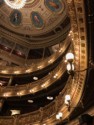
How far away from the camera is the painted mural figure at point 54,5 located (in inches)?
1070

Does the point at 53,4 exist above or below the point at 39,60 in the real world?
above

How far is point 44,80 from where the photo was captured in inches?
862

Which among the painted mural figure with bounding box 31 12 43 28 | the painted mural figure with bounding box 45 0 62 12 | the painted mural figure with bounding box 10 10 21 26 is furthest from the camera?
the painted mural figure with bounding box 10 10 21 26

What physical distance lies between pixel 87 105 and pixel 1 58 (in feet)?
61.5

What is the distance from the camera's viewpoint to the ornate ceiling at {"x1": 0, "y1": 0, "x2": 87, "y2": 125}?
1539 centimetres

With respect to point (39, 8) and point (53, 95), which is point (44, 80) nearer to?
point (53, 95)

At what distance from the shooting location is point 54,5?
27797 millimetres

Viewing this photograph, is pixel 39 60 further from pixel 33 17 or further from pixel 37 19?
pixel 33 17

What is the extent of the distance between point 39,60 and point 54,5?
6.69 metres

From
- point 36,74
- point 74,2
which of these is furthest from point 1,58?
point 74,2

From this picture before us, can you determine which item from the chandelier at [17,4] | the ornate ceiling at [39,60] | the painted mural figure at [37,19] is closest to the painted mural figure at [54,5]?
the ornate ceiling at [39,60]

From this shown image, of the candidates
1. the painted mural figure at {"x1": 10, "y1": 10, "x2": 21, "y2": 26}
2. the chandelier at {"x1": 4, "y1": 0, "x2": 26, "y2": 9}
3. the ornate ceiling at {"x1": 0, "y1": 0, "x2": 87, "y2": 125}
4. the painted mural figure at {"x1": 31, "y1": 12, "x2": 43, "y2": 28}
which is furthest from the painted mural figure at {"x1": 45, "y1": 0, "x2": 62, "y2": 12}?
the chandelier at {"x1": 4, "y1": 0, "x2": 26, "y2": 9}

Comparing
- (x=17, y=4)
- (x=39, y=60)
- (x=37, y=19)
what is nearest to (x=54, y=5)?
(x=37, y=19)

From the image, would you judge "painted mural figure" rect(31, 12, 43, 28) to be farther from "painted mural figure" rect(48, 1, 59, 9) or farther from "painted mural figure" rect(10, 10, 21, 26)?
"painted mural figure" rect(48, 1, 59, 9)
